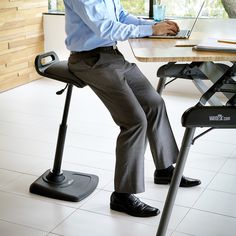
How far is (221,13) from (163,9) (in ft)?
7.45

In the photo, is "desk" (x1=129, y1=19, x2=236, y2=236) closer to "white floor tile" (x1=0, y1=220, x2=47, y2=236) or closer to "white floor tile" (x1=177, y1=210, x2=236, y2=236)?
"white floor tile" (x1=177, y1=210, x2=236, y2=236)

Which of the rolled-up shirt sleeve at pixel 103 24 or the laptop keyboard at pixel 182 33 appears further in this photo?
the laptop keyboard at pixel 182 33

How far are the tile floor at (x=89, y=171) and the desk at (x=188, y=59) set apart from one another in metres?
0.42

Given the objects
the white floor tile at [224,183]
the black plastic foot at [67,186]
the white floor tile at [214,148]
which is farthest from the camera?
the white floor tile at [214,148]

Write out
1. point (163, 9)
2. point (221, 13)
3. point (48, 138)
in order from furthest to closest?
point (221, 13) → point (48, 138) → point (163, 9)

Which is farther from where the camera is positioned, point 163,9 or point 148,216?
point 163,9

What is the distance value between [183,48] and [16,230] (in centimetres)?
112

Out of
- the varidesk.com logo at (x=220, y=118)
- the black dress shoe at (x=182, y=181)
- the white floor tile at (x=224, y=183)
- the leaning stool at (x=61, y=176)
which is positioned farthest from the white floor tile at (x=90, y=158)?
the varidesk.com logo at (x=220, y=118)

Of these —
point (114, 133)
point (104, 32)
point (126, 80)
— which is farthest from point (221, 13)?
point (104, 32)

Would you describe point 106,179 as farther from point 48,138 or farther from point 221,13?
point 221,13

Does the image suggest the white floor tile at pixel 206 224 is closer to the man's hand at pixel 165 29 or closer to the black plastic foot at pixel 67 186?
the black plastic foot at pixel 67 186

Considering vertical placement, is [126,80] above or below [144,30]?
below

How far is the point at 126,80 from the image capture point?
2.40 metres

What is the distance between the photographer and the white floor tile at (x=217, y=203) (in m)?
2.38
